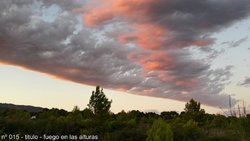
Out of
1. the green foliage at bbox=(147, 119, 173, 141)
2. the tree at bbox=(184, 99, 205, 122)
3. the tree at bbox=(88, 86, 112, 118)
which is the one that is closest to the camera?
the green foliage at bbox=(147, 119, 173, 141)

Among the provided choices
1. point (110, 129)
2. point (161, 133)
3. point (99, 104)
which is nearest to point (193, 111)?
point (99, 104)

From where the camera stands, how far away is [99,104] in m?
30.0

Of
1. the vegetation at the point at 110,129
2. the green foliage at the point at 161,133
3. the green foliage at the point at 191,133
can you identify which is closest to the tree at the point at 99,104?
the vegetation at the point at 110,129

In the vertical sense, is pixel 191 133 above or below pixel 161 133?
below

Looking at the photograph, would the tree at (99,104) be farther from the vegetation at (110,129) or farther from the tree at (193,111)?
the tree at (193,111)

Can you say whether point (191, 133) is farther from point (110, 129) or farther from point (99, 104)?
point (99, 104)

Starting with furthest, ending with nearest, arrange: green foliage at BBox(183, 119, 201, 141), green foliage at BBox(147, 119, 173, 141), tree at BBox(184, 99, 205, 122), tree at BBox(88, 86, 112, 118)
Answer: tree at BBox(184, 99, 205, 122)
tree at BBox(88, 86, 112, 118)
green foliage at BBox(183, 119, 201, 141)
green foliage at BBox(147, 119, 173, 141)

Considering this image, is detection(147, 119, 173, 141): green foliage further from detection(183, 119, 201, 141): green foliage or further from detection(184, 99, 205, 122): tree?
detection(184, 99, 205, 122): tree

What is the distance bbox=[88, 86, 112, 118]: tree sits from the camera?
1180 inches

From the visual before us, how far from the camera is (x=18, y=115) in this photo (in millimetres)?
30594

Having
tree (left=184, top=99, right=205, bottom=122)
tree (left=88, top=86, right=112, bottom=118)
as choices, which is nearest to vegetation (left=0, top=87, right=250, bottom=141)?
tree (left=88, top=86, right=112, bottom=118)

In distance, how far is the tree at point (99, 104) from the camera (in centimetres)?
2997

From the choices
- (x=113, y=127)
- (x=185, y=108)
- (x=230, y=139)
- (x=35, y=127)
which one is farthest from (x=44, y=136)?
(x=185, y=108)

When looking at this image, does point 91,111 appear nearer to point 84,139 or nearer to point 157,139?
point 84,139
